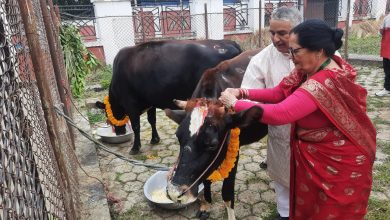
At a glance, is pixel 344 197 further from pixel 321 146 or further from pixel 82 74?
pixel 82 74

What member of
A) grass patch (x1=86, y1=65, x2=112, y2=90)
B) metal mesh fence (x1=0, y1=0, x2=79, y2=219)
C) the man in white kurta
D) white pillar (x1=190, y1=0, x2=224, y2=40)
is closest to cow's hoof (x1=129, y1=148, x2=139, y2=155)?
the man in white kurta

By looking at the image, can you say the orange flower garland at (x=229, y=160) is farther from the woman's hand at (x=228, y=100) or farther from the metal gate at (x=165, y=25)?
the metal gate at (x=165, y=25)

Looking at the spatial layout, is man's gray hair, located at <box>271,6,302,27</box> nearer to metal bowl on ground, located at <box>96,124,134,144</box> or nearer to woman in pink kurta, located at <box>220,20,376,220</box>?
woman in pink kurta, located at <box>220,20,376,220</box>

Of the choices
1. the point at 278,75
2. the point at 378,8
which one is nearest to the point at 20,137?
the point at 278,75

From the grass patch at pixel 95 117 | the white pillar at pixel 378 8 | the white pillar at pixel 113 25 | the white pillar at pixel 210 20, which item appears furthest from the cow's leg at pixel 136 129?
the white pillar at pixel 378 8

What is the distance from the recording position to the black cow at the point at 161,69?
16.2 feet

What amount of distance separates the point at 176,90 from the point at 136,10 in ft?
33.5

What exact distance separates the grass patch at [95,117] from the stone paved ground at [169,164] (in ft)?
3.60

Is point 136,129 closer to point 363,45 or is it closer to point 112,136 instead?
point 112,136

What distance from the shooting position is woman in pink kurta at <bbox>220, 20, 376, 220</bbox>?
204 cm

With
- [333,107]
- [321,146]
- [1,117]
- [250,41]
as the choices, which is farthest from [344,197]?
[250,41]

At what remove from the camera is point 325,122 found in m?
2.16

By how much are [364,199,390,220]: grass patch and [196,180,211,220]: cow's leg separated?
164cm

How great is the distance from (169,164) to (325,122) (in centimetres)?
305
